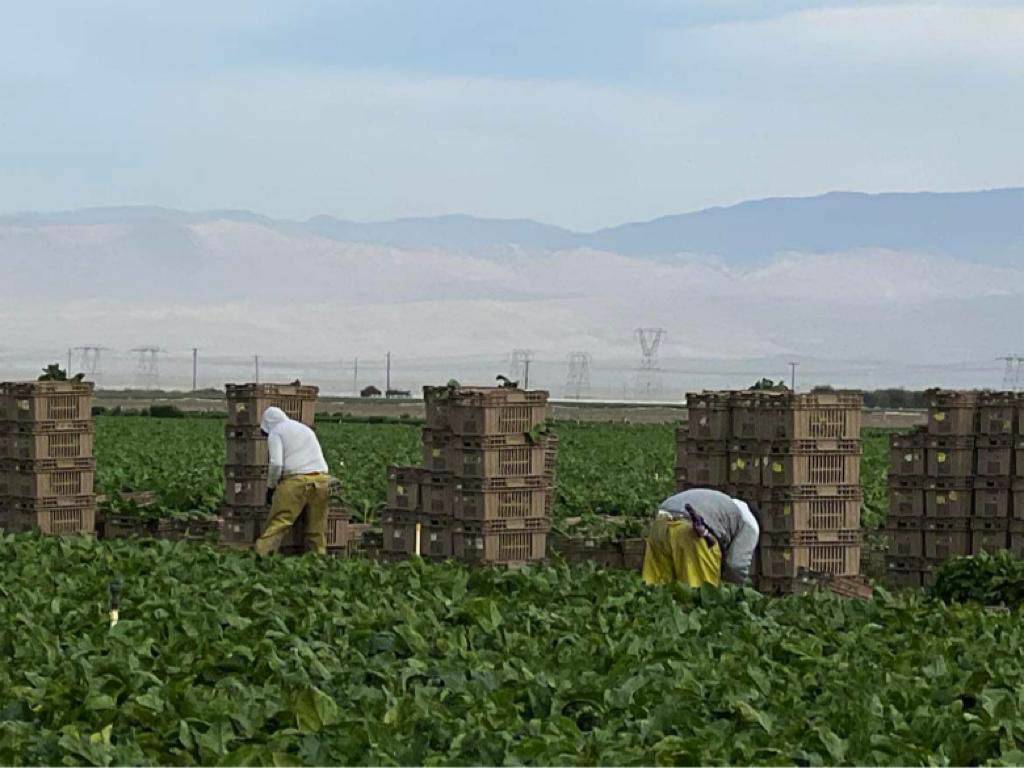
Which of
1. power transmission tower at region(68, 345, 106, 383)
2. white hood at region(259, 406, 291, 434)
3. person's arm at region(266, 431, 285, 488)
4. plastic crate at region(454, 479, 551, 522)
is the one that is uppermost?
power transmission tower at region(68, 345, 106, 383)

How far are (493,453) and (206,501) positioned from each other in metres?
7.68

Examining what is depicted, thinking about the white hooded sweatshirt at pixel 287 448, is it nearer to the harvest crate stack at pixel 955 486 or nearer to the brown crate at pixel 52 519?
the brown crate at pixel 52 519

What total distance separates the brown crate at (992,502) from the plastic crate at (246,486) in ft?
22.0

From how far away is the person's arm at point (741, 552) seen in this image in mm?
13227

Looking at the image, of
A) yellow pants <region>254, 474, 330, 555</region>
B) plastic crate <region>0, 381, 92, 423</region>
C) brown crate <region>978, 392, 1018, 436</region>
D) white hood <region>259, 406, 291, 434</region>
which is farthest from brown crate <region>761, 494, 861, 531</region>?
plastic crate <region>0, 381, 92, 423</region>

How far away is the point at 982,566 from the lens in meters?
15.2

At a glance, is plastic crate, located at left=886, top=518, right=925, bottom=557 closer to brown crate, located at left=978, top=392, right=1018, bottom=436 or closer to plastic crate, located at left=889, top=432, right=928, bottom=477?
plastic crate, located at left=889, top=432, right=928, bottom=477

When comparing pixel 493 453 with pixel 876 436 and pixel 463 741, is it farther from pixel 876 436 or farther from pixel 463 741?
pixel 876 436

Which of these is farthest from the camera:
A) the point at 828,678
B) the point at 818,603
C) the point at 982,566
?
the point at 982,566

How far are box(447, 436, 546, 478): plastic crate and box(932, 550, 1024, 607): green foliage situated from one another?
145 inches

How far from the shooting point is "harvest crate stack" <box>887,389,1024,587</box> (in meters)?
16.9

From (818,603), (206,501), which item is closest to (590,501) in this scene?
(206,501)

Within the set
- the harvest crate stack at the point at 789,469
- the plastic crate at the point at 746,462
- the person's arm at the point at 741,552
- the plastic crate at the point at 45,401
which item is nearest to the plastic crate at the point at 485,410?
the harvest crate stack at the point at 789,469

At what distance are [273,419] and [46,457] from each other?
11.1 feet
